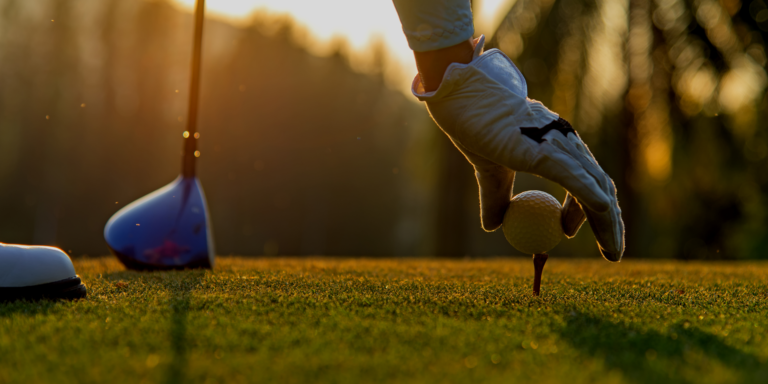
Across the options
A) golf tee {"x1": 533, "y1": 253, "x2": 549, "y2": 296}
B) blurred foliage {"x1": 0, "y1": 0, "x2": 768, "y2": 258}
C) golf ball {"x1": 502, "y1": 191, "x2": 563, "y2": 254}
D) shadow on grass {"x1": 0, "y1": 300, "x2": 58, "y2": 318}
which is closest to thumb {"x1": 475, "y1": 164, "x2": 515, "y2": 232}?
golf ball {"x1": 502, "y1": 191, "x2": 563, "y2": 254}

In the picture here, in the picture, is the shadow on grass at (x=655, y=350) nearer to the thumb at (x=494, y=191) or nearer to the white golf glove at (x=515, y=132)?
the white golf glove at (x=515, y=132)

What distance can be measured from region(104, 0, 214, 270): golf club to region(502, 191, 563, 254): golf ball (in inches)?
64.1

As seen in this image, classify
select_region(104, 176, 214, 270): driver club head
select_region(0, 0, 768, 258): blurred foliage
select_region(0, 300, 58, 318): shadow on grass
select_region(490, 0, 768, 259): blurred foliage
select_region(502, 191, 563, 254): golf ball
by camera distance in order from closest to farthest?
select_region(0, 300, 58, 318): shadow on grass, select_region(502, 191, 563, 254): golf ball, select_region(104, 176, 214, 270): driver club head, select_region(490, 0, 768, 259): blurred foliage, select_region(0, 0, 768, 258): blurred foliage

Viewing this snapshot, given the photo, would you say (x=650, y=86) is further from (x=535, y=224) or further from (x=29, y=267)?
(x=29, y=267)

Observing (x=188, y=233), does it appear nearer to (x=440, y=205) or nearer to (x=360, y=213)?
(x=440, y=205)

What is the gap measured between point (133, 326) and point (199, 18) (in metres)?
2.38

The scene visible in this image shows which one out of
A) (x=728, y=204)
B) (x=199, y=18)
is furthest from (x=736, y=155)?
(x=199, y=18)

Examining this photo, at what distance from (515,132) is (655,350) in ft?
2.43

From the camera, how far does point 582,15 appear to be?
9.45 meters

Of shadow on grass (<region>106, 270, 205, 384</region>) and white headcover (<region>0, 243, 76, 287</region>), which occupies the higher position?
white headcover (<region>0, 243, 76, 287</region>)

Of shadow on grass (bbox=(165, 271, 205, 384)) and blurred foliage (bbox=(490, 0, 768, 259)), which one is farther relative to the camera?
blurred foliage (bbox=(490, 0, 768, 259))

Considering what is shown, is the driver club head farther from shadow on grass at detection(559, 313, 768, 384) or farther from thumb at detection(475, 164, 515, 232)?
shadow on grass at detection(559, 313, 768, 384)

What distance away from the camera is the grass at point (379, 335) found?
0.96 meters

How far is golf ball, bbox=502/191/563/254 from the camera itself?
1.80 m
